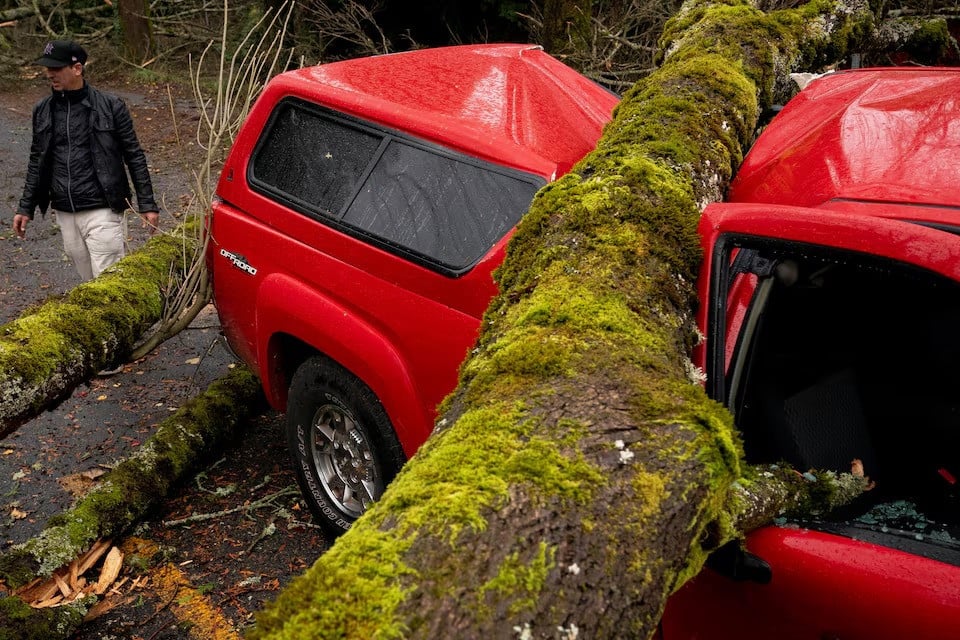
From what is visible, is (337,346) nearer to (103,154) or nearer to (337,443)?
(337,443)

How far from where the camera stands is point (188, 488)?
4672 mm

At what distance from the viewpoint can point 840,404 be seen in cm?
295

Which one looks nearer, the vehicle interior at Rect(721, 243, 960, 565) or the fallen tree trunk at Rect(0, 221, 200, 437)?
the vehicle interior at Rect(721, 243, 960, 565)

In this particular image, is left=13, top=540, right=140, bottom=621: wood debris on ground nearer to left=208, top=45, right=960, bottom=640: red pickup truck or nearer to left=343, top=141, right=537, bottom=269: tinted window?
left=208, top=45, right=960, bottom=640: red pickup truck

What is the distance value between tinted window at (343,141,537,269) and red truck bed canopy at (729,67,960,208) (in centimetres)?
98

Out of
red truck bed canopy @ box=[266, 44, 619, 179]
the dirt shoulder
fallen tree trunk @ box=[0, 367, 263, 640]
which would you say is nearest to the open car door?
red truck bed canopy @ box=[266, 44, 619, 179]

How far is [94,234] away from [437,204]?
3533mm

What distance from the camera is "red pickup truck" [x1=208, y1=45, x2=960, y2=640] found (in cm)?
226

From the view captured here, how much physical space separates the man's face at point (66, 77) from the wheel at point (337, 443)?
124 inches

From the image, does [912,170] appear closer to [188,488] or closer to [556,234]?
[556,234]

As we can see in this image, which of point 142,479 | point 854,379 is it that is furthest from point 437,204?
point 142,479

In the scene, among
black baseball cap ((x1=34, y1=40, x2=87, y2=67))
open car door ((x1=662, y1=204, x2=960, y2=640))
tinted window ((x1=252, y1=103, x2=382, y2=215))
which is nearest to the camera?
open car door ((x1=662, y1=204, x2=960, y2=640))

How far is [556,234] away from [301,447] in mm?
1916

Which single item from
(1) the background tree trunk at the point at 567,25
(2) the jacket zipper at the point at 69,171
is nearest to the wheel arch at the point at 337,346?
(2) the jacket zipper at the point at 69,171
